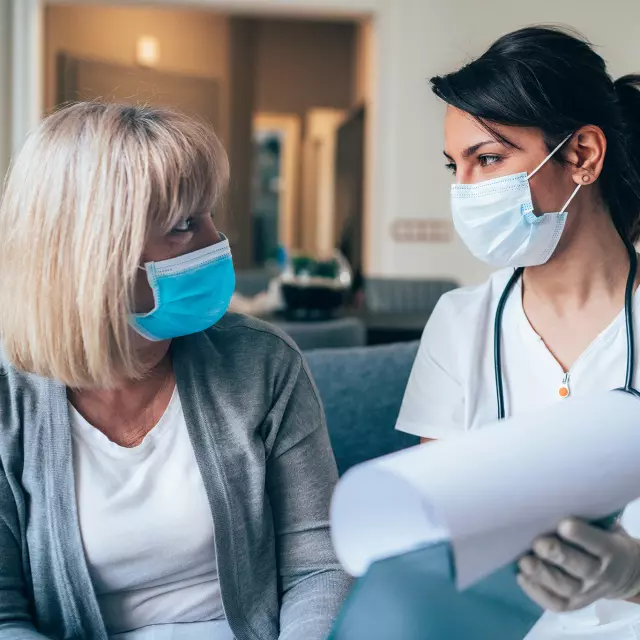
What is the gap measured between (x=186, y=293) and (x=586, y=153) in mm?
594

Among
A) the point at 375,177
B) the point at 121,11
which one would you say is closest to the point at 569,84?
the point at 375,177

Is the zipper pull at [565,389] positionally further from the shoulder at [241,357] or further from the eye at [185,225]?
the eye at [185,225]

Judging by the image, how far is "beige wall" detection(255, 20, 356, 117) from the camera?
7.47m

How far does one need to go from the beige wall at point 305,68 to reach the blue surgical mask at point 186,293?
6.72 metres

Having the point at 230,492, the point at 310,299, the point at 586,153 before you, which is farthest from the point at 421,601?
the point at 310,299

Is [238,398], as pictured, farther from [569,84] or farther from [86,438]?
[569,84]

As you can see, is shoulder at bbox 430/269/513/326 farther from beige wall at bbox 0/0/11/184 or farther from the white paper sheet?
beige wall at bbox 0/0/11/184

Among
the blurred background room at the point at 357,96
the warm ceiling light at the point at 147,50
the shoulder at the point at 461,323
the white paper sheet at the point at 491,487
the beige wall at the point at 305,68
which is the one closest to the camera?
the white paper sheet at the point at 491,487

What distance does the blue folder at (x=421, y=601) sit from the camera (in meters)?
0.67

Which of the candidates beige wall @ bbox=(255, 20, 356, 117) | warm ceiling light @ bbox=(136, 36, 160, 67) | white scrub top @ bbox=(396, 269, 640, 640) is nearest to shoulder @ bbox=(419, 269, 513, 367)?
white scrub top @ bbox=(396, 269, 640, 640)

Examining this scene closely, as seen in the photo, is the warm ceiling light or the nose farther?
the warm ceiling light

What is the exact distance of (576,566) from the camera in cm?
74

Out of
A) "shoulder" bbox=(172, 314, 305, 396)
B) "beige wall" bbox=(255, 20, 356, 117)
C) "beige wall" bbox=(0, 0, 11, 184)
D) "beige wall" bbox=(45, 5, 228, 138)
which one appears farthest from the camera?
"beige wall" bbox=(255, 20, 356, 117)

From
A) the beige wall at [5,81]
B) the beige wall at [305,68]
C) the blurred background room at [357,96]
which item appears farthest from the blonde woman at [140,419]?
the beige wall at [305,68]
